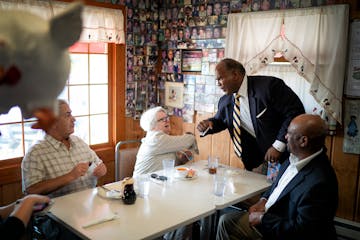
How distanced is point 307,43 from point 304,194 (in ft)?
5.21

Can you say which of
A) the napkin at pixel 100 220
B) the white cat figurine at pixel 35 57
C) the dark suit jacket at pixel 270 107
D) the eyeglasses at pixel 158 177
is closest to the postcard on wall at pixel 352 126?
the dark suit jacket at pixel 270 107

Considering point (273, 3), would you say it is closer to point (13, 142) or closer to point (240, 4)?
point (240, 4)

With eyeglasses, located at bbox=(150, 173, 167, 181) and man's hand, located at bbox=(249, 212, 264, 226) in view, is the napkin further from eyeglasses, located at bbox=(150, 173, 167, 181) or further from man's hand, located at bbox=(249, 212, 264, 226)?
man's hand, located at bbox=(249, 212, 264, 226)

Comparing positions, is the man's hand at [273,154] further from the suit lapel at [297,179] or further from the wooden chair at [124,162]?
the wooden chair at [124,162]

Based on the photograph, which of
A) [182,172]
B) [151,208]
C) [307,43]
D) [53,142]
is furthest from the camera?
[307,43]

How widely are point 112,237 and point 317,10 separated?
93.0 inches

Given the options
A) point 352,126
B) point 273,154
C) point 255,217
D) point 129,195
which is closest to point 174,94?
point 273,154

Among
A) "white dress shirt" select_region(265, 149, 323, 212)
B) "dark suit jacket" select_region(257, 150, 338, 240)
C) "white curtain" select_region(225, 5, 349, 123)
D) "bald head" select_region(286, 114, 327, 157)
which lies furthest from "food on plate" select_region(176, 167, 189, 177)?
"white curtain" select_region(225, 5, 349, 123)

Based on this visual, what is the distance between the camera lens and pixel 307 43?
9.90ft

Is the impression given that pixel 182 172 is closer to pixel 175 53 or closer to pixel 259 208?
pixel 259 208

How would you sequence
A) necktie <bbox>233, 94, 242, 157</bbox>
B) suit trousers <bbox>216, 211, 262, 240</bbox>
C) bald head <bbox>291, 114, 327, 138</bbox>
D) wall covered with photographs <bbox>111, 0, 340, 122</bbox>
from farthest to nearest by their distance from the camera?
wall covered with photographs <bbox>111, 0, 340, 122</bbox> → necktie <bbox>233, 94, 242, 157</bbox> → suit trousers <bbox>216, 211, 262, 240</bbox> → bald head <bbox>291, 114, 327, 138</bbox>

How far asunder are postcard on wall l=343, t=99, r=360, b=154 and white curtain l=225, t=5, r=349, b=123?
0.23 ft

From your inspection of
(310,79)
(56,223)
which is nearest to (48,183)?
(56,223)

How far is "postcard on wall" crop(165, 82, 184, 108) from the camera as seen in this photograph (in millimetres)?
4117
